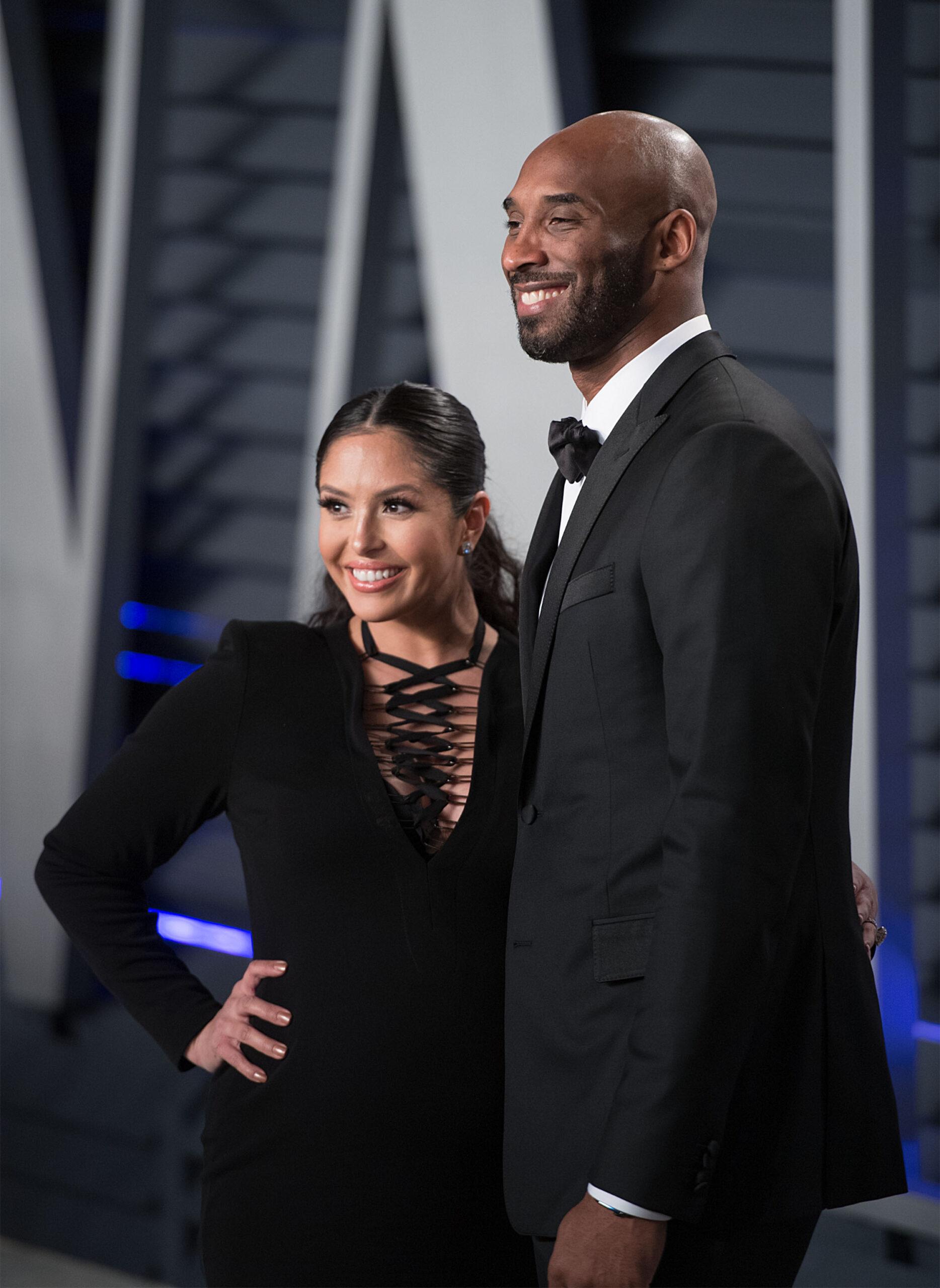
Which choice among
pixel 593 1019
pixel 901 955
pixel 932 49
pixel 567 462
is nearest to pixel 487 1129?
pixel 593 1019

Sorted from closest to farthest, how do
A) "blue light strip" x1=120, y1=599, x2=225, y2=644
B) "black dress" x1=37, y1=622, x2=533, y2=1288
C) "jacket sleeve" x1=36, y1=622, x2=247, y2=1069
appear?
"black dress" x1=37, y1=622, x2=533, y2=1288 → "jacket sleeve" x1=36, y1=622, x2=247, y2=1069 → "blue light strip" x1=120, y1=599, x2=225, y2=644

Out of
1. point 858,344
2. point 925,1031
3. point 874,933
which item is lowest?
point 925,1031

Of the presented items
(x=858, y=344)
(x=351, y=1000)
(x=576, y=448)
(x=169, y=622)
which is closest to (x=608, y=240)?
(x=576, y=448)

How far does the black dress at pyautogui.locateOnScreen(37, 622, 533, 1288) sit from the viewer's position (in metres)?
1.59

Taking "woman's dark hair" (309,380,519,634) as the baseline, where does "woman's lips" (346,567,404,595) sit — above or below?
below

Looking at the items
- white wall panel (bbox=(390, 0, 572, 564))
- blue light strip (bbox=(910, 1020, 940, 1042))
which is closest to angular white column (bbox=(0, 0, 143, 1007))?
white wall panel (bbox=(390, 0, 572, 564))

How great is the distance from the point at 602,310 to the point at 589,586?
273 mm

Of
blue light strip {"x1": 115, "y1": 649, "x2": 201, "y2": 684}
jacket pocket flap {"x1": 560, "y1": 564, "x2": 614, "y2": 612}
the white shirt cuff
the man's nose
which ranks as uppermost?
the man's nose

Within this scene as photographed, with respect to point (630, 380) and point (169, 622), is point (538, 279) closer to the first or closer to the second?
point (630, 380)

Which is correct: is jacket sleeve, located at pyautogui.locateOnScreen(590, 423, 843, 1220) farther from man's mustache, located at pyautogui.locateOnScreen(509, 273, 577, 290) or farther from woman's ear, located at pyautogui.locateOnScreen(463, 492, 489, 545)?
woman's ear, located at pyautogui.locateOnScreen(463, 492, 489, 545)

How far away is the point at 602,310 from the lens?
49.9 inches

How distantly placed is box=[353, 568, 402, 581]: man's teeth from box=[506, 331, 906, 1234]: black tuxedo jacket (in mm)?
353

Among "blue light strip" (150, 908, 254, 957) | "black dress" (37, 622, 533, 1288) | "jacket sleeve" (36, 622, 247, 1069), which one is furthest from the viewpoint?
"blue light strip" (150, 908, 254, 957)

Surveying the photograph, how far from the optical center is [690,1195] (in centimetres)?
107
